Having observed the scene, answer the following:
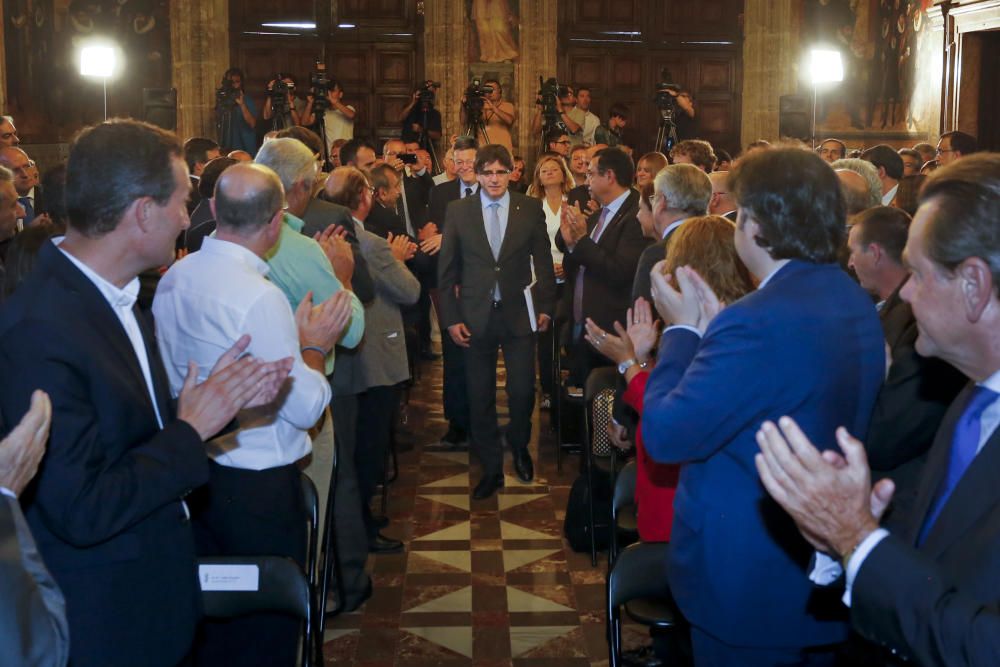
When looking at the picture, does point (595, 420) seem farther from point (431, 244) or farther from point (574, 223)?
point (431, 244)

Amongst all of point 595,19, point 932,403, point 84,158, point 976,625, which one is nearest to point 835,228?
point 932,403

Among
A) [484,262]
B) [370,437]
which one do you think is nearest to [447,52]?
[484,262]

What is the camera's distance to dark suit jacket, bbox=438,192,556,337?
6.44 m

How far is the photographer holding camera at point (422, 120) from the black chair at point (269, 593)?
9683 mm

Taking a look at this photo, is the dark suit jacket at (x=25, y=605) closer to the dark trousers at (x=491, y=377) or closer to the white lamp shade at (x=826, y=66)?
the dark trousers at (x=491, y=377)

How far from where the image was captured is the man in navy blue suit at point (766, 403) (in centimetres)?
245

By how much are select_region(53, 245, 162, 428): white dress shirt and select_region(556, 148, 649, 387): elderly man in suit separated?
3.81 m

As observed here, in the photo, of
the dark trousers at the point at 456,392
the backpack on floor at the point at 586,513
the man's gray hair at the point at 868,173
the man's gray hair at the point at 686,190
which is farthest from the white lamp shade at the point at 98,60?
the man's gray hair at the point at 686,190

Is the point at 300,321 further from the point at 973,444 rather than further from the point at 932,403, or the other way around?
the point at 973,444

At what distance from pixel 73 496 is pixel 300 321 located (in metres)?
1.54

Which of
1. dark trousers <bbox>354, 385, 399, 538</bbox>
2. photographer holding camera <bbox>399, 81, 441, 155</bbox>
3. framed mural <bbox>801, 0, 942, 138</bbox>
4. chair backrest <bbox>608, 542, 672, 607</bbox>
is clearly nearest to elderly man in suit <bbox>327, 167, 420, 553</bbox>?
dark trousers <bbox>354, 385, 399, 538</bbox>

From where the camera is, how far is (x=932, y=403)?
2.80 meters

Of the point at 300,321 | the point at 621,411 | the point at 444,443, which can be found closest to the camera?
the point at 300,321

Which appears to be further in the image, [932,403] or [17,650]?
[932,403]
